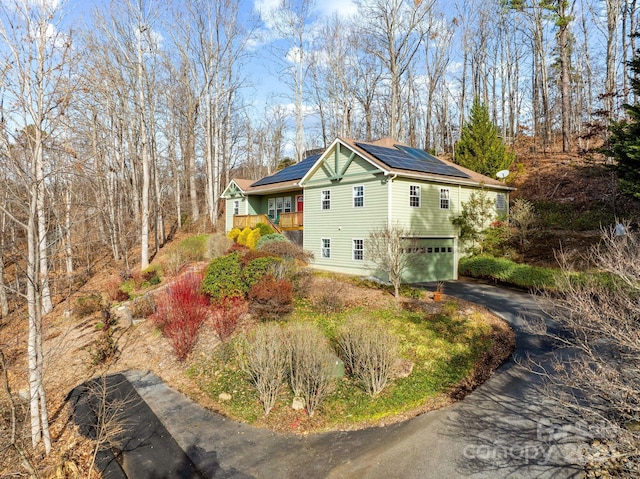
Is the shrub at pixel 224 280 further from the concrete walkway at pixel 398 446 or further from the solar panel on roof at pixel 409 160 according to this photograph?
the solar panel on roof at pixel 409 160

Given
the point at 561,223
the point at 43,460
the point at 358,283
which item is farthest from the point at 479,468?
the point at 561,223

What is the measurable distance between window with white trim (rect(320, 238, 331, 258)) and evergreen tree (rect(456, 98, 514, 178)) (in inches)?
550

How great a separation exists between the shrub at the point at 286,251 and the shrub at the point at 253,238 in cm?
212

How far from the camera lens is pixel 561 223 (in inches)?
835

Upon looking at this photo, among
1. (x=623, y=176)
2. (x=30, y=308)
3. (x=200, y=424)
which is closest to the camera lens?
(x=30, y=308)

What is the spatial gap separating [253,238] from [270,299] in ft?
34.9

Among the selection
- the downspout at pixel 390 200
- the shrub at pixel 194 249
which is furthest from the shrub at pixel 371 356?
the shrub at pixel 194 249

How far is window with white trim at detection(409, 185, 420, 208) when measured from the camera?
1769cm

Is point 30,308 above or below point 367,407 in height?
above

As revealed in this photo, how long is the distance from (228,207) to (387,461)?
26.4 meters

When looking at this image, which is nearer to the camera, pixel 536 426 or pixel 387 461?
pixel 387 461

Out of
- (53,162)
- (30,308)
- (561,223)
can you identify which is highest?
(53,162)

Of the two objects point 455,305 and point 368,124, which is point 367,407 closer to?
point 455,305

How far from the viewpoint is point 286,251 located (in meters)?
18.9
